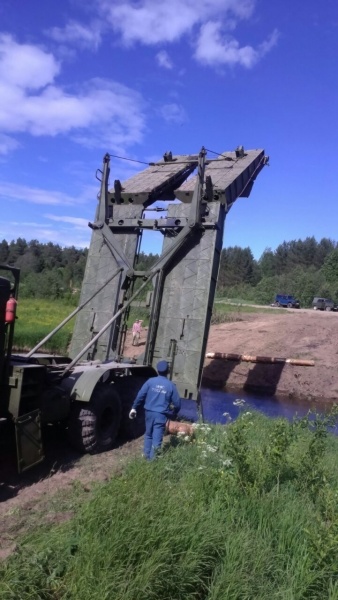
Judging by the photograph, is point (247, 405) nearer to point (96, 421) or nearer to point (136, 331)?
point (96, 421)

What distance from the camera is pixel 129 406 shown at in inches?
341

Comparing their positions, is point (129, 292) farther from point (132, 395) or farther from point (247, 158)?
point (247, 158)

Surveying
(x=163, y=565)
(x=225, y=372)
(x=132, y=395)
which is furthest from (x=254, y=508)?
(x=225, y=372)

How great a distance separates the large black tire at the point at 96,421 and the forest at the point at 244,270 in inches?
1401

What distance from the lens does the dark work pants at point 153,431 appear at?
706 cm

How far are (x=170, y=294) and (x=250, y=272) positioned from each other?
10385cm

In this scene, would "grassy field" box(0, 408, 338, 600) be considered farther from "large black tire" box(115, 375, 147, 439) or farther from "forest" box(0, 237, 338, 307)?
"forest" box(0, 237, 338, 307)

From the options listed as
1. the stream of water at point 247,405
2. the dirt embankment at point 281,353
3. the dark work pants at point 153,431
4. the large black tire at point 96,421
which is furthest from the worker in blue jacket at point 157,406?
the dirt embankment at point 281,353

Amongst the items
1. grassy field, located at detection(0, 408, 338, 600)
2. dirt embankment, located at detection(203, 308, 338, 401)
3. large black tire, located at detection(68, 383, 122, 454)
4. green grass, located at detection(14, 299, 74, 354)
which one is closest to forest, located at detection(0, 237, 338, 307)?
green grass, located at detection(14, 299, 74, 354)

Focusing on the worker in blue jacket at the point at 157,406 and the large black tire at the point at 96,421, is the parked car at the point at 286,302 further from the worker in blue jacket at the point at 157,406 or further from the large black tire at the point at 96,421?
the worker in blue jacket at the point at 157,406

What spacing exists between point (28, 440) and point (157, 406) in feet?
5.77

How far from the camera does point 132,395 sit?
8.80 meters

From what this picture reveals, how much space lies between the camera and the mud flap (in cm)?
596

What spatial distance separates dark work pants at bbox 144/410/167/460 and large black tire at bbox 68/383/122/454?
2.73 ft
